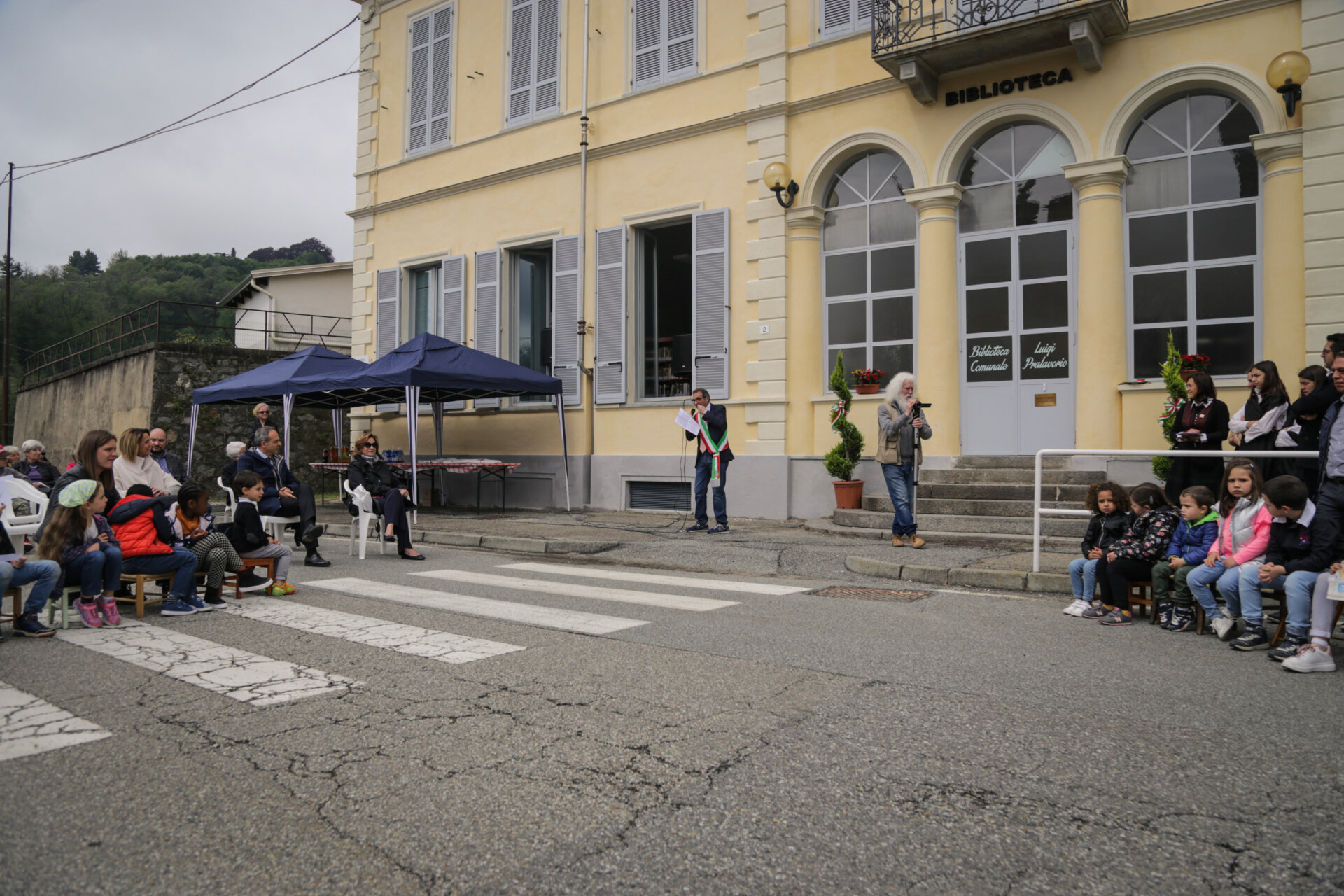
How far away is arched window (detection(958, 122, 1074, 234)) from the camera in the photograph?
12.5 meters

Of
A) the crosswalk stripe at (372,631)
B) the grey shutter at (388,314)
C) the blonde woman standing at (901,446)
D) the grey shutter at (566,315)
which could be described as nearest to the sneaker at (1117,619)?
the blonde woman standing at (901,446)

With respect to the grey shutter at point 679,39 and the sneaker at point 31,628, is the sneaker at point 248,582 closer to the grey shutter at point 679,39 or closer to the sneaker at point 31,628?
the sneaker at point 31,628

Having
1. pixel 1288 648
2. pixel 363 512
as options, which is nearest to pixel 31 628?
pixel 363 512

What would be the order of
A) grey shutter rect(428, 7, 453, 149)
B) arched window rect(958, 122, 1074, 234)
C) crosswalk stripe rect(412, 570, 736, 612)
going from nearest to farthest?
crosswalk stripe rect(412, 570, 736, 612) → arched window rect(958, 122, 1074, 234) → grey shutter rect(428, 7, 453, 149)

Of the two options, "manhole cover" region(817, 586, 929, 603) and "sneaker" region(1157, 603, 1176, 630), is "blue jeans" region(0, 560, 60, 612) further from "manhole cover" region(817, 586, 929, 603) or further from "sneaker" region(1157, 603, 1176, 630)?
"sneaker" region(1157, 603, 1176, 630)

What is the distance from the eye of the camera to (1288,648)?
5.30 metres

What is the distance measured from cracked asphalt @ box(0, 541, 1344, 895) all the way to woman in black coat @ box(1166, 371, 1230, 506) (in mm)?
2926

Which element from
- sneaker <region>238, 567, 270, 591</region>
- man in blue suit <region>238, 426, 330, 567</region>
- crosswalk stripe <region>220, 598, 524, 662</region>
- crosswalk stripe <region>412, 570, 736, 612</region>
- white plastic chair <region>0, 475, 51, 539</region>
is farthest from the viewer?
man in blue suit <region>238, 426, 330, 567</region>

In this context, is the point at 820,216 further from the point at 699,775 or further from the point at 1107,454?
the point at 699,775

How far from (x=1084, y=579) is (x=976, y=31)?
26.4ft

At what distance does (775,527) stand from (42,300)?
185ft

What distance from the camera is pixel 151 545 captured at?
6.82m

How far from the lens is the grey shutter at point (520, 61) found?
694 inches

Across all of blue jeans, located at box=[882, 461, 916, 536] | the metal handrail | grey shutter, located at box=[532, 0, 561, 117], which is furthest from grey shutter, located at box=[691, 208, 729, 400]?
the metal handrail
